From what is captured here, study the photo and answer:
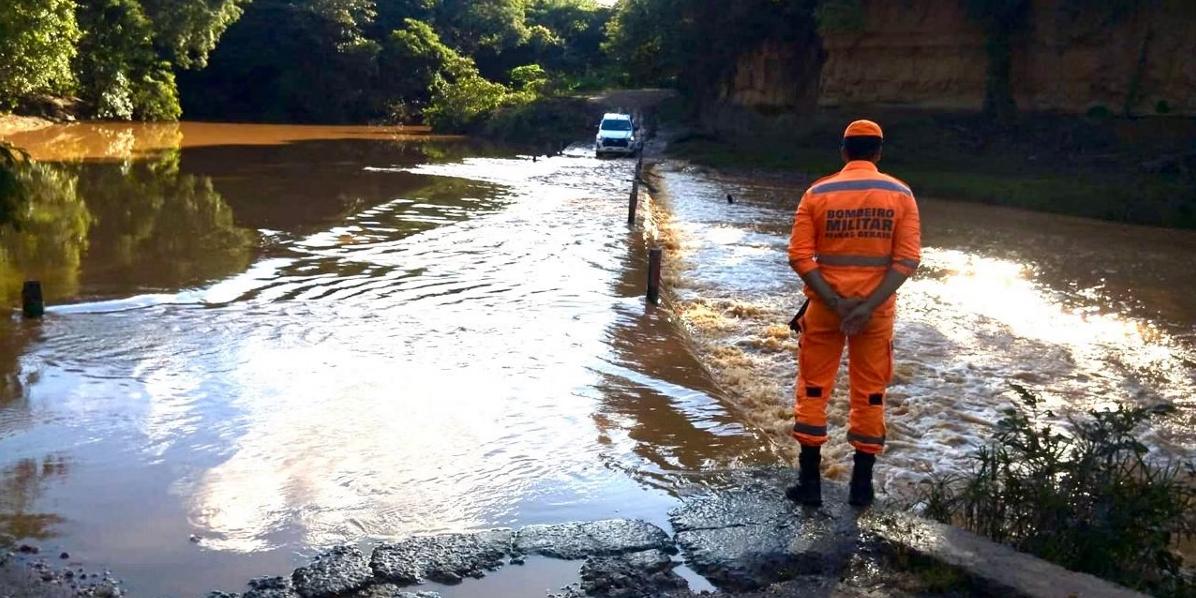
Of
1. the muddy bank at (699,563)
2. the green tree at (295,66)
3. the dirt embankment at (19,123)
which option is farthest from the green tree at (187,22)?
the muddy bank at (699,563)

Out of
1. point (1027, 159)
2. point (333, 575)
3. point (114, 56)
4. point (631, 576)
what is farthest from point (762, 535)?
point (114, 56)

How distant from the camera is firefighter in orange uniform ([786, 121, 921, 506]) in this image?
5.05m

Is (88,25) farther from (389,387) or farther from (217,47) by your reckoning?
(389,387)

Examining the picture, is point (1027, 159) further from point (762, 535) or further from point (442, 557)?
point (442, 557)

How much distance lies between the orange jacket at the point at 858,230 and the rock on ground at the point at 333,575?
Result: 2.51 m

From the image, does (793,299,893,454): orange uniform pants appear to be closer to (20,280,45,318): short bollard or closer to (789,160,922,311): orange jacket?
(789,160,922,311): orange jacket

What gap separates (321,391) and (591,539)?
369cm

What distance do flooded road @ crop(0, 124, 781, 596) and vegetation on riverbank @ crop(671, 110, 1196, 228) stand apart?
11822 millimetres

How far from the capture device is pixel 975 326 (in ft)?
40.8

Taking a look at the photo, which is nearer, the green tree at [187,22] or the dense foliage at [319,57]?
the dense foliage at [319,57]

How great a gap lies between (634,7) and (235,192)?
26845 mm

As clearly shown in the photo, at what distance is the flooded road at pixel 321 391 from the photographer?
18.6 ft

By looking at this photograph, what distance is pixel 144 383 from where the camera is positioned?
321 inches

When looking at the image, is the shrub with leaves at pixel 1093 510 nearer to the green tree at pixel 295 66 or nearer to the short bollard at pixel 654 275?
the short bollard at pixel 654 275
